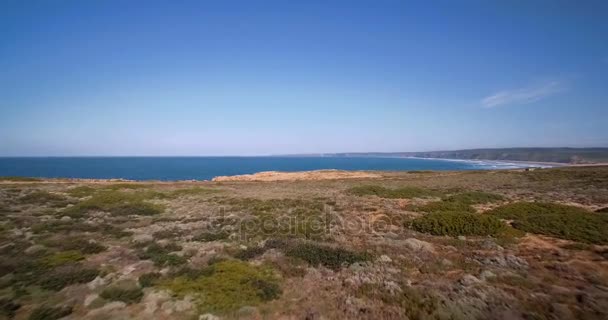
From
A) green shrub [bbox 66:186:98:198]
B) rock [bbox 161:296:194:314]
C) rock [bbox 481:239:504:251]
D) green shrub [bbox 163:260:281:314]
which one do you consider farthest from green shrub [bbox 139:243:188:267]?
green shrub [bbox 66:186:98:198]

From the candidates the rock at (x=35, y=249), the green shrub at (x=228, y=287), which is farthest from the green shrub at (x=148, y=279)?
the rock at (x=35, y=249)

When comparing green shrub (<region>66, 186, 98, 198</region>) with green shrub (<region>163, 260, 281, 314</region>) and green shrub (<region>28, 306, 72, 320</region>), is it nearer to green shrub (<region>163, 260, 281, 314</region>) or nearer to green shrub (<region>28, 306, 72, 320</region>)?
green shrub (<region>28, 306, 72, 320</region>)

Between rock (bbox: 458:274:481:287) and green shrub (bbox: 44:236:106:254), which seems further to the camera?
green shrub (bbox: 44:236:106:254)

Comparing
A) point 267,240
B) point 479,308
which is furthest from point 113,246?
point 479,308

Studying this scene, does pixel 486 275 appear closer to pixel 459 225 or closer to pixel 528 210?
pixel 459 225

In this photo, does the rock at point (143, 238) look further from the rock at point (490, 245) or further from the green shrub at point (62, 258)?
the rock at point (490, 245)
